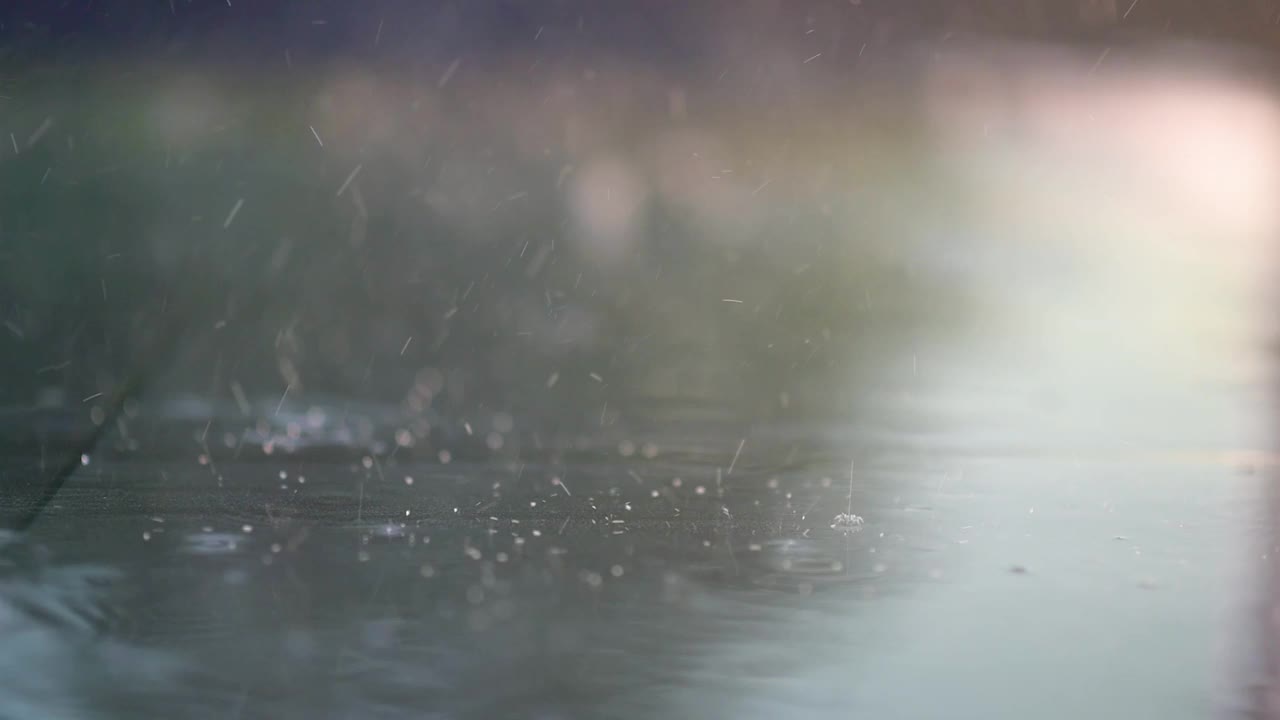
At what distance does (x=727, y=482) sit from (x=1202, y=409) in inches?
177

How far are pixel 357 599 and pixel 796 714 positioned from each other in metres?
1.43

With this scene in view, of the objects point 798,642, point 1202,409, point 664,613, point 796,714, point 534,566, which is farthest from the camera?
point 1202,409

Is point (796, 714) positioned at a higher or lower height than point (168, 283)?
lower

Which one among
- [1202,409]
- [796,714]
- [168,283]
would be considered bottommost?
[796,714]

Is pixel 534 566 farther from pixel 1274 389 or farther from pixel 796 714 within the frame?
pixel 1274 389

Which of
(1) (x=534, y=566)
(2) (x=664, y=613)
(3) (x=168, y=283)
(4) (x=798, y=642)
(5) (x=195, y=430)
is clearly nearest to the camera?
(4) (x=798, y=642)

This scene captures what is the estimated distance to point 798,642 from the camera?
11.2 feet

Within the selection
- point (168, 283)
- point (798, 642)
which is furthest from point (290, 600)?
point (168, 283)

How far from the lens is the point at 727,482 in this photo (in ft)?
19.4

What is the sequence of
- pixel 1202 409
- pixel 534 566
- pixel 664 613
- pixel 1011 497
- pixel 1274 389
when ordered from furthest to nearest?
pixel 1274 389 < pixel 1202 409 < pixel 1011 497 < pixel 534 566 < pixel 664 613

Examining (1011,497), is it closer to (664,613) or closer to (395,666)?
(664,613)

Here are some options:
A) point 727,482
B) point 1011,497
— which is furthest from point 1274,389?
point 727,482

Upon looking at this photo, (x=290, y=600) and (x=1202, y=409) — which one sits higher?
(x=1202, y=409)

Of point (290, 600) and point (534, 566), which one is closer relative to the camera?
point (290, 600)
